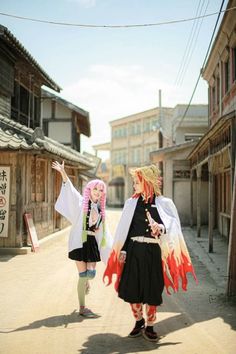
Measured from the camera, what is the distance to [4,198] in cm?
1080

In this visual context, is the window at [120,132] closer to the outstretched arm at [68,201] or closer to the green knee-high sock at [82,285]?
the outstretched arm at [68,201]

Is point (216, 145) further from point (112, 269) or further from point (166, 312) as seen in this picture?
point (112, 269)

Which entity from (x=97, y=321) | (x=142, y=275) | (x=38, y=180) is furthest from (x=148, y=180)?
(x=38, y=180)

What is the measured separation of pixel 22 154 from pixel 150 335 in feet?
24.5

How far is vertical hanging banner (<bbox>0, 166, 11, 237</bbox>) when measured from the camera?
10.8 m

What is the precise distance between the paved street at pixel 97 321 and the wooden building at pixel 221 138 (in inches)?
39.5

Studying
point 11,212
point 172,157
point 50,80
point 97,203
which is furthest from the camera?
point 172,157

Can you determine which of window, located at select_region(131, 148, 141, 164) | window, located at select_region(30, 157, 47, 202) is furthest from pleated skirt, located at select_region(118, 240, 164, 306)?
window, located at select_region(131, 148, 141, 164)

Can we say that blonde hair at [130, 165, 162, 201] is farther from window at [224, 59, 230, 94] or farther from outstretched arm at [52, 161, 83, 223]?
window at [224, 59, 230, 94]

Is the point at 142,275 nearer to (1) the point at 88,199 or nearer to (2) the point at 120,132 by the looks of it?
(1) the point at 88,199

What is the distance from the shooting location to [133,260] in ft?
15.2

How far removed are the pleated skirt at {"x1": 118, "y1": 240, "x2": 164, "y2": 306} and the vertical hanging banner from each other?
685 centimetres

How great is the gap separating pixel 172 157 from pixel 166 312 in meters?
15.3

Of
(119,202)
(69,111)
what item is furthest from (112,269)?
(119,202)
